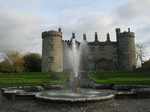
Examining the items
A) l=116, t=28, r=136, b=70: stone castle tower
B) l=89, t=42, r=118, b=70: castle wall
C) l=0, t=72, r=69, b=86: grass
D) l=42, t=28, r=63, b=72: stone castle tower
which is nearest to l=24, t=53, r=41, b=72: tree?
l=42, t=28, r=63, b=72: stone castle tower

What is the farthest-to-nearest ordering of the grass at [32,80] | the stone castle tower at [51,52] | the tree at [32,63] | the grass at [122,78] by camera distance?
1. the tree at [32,63]
2. the stone castle tower at [51,52]
3. the grass at [122,78]
4. the grass at [32,80]

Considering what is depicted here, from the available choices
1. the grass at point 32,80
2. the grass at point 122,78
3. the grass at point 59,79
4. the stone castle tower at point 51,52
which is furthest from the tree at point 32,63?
the grass at point 122,78

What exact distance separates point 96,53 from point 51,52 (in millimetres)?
17596

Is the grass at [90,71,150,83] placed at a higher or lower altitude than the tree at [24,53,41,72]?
lower

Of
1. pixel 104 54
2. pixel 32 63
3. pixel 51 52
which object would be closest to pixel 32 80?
pixel 51 52

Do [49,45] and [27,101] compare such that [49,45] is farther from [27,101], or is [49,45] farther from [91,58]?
[27,101]

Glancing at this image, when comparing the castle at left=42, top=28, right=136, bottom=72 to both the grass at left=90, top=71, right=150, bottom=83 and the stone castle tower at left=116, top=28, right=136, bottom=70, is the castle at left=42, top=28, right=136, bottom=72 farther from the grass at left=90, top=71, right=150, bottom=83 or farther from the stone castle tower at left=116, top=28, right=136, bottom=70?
the grass at left=90, top=71, right=150, bottom=83

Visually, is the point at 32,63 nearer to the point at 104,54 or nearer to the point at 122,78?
the point at 104,54

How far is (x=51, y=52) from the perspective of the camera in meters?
51.6

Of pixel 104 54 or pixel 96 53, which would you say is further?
pixel 104 54

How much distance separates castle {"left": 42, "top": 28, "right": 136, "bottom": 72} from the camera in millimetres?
51688

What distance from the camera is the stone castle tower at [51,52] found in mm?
51125

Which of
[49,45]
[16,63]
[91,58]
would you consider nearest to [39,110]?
[16,63]

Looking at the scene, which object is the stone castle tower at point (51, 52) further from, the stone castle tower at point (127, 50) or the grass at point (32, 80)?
the stone castle tower at point (127, 50)
